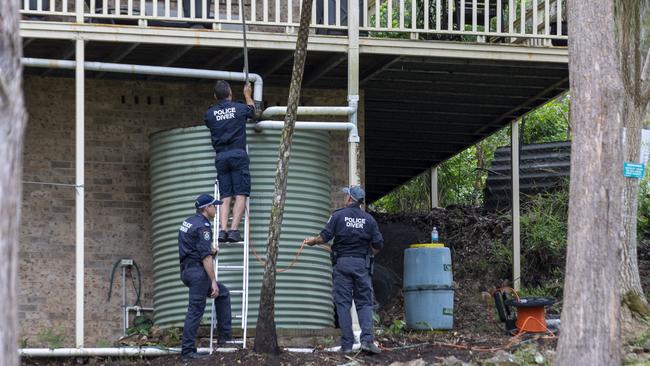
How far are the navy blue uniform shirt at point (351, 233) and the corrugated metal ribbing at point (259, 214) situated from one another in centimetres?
137

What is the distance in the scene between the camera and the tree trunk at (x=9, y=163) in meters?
5.65

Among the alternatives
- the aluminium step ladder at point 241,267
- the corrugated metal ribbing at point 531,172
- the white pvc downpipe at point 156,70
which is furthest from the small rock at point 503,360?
the corrugated metal ribbing at point 531,172

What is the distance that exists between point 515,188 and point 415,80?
8.16 feet

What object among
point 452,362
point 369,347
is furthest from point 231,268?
point 452,362

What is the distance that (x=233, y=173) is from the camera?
1370 cm

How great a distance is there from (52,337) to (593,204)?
6.33m

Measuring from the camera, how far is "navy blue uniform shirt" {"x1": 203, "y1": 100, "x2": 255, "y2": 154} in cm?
1355

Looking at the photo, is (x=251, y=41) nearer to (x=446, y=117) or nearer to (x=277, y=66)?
(x=277, y=66)

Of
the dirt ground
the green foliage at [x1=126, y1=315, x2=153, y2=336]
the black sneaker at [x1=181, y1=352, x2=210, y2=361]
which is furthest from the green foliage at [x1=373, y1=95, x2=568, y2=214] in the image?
the black sneaker at [x1=181, y1=352, x2=210, y2=361]

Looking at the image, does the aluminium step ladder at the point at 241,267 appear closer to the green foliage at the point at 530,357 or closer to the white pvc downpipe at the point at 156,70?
the white pvc downpipe at the point at 156,70

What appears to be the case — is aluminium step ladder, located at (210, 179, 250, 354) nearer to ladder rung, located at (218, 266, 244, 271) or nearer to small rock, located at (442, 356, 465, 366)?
ladder rung, located at (218, 266, 244, 271)

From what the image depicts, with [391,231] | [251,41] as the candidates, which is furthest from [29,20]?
[391,231]

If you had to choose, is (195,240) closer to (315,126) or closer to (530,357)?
(315,126)

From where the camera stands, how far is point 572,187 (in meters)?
10.8
